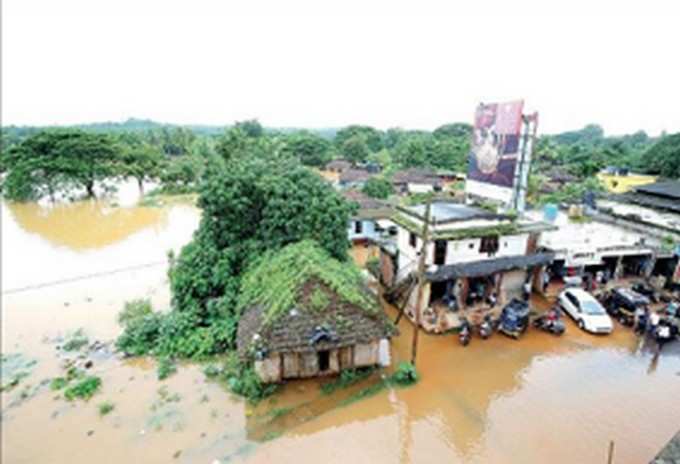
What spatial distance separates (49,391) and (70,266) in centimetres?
1286

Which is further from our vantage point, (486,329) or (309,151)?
(309,151)

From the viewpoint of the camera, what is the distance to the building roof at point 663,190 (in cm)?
2061

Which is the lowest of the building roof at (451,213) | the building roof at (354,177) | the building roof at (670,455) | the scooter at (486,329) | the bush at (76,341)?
the bush at (76,341)

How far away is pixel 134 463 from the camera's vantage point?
29.9ft

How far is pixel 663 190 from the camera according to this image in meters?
21.5

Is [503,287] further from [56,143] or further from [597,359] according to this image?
[56,143]

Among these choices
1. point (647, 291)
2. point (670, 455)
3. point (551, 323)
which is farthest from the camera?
point (647, 291)

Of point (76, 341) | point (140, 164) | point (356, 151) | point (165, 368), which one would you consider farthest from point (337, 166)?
point (165, 368)

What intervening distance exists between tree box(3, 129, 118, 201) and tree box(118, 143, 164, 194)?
1.71 m

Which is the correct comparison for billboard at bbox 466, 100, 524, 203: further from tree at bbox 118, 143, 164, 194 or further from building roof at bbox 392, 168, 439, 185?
tree at bbox 118, 143, 164, 194

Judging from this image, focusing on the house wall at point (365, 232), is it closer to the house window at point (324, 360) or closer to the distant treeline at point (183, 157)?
the distant treeline at point (183, 157)

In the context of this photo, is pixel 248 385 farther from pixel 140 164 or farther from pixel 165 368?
pixel 140 164

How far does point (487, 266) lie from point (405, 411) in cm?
696

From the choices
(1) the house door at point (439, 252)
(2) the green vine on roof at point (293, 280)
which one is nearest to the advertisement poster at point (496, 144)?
(1) the house door at point (439, 252)
